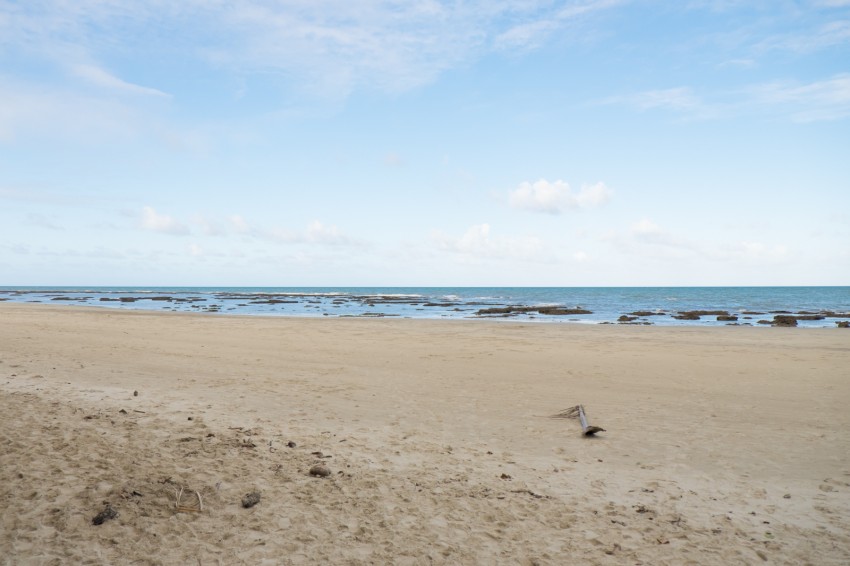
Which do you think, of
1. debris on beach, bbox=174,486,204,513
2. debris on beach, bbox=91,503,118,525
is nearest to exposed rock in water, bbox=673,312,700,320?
debris on beach, bbox=174,486,204,513

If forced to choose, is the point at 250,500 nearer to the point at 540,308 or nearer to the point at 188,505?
the point at 188,505

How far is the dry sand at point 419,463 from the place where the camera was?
497 centimetres

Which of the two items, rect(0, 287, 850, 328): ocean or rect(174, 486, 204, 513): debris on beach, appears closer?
rect(174, 486, 204, 513): debris on beach

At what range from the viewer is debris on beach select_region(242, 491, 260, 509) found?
18.4 feet

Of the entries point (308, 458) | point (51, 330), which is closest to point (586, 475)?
point (308, 458)

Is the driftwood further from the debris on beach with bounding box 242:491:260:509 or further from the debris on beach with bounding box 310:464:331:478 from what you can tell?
the debris on beach with bounding box 242:491:260:509

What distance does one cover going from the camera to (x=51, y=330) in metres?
22.6

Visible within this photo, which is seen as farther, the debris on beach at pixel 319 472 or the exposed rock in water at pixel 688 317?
the exposed rock in water at pixel 688 317

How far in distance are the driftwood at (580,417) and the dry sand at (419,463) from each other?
6.2 inches

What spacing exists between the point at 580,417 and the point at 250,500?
580 cm

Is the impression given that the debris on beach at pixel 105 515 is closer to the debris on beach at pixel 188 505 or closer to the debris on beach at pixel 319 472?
the debris on beach at pixel 188 505

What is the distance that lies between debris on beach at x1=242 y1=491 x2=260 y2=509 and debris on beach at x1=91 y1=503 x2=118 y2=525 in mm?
1159

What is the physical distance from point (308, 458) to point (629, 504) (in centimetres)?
388

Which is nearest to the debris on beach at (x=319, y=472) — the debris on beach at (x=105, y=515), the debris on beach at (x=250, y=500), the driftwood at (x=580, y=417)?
the debris on beach at (x=250, y=500)
